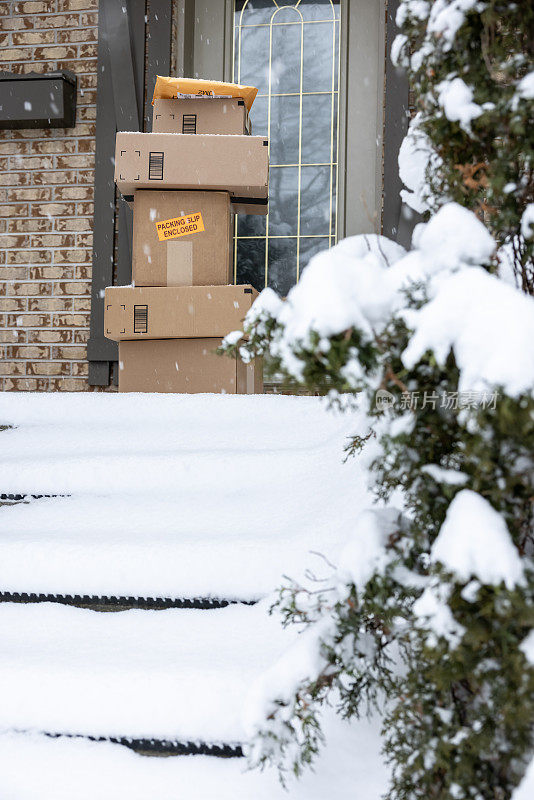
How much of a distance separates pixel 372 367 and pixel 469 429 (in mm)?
120

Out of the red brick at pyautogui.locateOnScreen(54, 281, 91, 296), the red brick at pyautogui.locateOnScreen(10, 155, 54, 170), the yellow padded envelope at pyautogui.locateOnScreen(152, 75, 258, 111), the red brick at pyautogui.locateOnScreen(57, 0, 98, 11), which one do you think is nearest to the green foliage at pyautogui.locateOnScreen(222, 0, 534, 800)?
the yellow padded envelope at pyautogui.locateOnScreen(152, 75, 258, 111)

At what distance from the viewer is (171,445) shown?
74.2 inches

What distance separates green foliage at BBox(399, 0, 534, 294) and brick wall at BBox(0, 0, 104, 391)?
2815 millimetres

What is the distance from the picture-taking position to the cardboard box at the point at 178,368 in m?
2.43

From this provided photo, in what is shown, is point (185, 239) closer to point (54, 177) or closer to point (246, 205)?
point (246, 205)

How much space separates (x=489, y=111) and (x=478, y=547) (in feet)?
1.58

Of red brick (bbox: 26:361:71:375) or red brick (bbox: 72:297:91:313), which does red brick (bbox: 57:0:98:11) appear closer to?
red brick (bbox: 72:297:91:313)

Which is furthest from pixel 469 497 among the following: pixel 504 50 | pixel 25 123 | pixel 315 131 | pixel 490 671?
pixel 25 123

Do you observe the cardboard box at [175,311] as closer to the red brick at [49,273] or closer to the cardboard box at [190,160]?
the cardboard box at [190,160]

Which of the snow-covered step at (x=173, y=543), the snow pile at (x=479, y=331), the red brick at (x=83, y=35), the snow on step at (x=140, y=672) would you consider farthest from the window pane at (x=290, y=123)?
the snow pile at (x=479, y=331)

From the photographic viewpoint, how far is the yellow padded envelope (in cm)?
246

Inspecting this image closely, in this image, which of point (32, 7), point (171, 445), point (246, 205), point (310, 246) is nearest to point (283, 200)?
point (310, 246)

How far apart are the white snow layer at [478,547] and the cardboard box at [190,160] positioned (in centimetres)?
191

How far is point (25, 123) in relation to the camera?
350 centimetres
